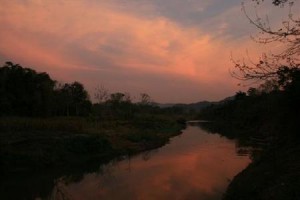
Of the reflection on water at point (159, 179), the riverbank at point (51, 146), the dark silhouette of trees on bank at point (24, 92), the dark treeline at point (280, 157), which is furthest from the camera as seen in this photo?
the dark silhouette of trees on bank at point (24, 92)

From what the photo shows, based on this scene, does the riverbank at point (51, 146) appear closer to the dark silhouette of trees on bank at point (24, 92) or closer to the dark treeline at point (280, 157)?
the dark silhouette of trees on bank at point (24, 92)

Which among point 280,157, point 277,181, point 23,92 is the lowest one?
point 277,181

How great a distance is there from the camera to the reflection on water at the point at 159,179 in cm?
2055

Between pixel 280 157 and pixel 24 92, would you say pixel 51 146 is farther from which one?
pixel 24 92

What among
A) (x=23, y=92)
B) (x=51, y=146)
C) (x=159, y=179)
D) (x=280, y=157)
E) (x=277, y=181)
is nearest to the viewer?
(x=277, y=181)

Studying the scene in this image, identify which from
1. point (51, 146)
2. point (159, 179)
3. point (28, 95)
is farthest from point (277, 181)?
point (28, 95)

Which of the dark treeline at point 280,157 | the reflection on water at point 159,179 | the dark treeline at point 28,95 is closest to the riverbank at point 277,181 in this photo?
the dark treeline at point 280,157

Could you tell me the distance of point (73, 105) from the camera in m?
72.6

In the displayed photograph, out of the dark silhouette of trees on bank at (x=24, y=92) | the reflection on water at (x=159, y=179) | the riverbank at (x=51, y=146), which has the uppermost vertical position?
the dark silhouette of trees on bank at (x=24, y=92)

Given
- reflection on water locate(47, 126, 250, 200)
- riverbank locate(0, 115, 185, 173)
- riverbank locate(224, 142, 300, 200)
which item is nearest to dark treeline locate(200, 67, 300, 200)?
riverbank locate(224, 142, 300, 200)

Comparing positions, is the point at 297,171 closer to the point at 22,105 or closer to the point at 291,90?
the point at 291,90

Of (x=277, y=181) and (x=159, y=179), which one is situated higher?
(x=277, y=181)

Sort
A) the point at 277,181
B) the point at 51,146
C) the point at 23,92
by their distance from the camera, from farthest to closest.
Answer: the point at 23,92
the point at 51,146
the point at 277,181

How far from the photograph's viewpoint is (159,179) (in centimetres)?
2475
